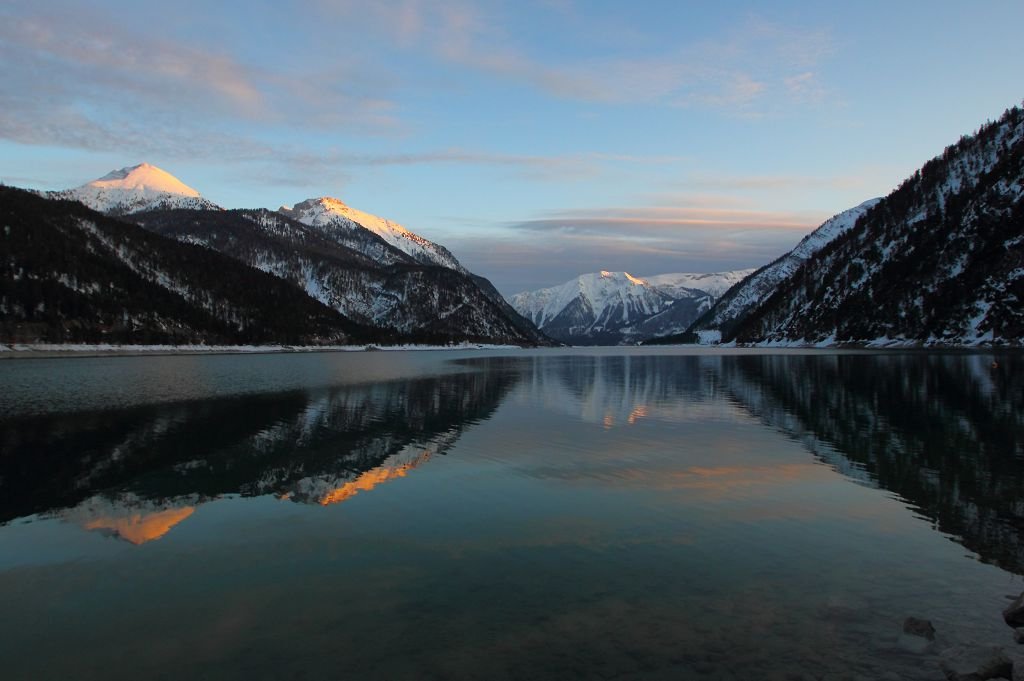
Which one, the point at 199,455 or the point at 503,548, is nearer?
the point at 503,548

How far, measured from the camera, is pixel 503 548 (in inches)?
701

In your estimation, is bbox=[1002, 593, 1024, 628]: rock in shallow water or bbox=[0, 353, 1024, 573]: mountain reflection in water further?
bbox=[0, 353, 1024, 573]: mountain reflection in water

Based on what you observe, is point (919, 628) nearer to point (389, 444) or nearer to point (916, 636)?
point (916, 636)

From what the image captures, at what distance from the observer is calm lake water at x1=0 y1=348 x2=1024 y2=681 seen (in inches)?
460

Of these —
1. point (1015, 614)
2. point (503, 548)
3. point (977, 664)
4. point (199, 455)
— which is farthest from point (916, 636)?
point (199, 455)

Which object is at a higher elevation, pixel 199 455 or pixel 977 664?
pixel 977 664

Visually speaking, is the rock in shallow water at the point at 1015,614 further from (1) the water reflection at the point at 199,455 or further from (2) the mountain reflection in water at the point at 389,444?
(1) the water reflection at the point at 199,455

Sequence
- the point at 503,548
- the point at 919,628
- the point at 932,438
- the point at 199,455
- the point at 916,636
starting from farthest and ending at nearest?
the point at 932,438
the point at 199,455
the point at 503,548
the point at 919,628
the point at 916,636

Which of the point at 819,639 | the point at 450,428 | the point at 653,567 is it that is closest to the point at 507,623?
the point at 653,567

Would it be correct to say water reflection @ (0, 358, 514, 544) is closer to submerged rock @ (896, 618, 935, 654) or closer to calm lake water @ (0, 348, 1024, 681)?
calm lake water @ (0, 348, 1024, 681)

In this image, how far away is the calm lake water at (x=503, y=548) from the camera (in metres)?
11.7

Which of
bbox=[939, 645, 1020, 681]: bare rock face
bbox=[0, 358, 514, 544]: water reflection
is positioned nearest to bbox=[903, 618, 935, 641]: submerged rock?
bbox=[939, 645, 1020, 681]: bare rock face

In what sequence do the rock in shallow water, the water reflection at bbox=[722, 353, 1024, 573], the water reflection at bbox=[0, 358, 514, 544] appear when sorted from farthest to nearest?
the water reflection at bbox=[0, 358, 514, 544]
the water reflection at bbox=[722, 353, 1024, 573]
the rock in shallow water

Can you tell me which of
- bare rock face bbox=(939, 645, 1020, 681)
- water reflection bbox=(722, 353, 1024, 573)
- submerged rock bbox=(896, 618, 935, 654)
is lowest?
water reflection bbox=(722, 353, 1024, 573)
